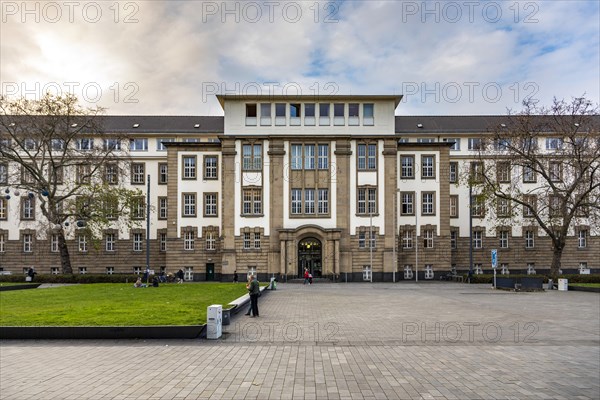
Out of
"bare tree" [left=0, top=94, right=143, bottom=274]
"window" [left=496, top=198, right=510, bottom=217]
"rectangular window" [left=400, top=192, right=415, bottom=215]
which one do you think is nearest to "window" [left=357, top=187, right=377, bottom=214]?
"rectangular window" [left=400, top=192, right=415, bottom=215]

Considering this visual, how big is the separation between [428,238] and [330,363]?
1888 inches

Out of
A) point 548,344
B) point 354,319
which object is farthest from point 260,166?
point 548,344

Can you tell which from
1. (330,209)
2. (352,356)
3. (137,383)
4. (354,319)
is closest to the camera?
(137,383)

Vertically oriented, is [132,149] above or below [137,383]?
above

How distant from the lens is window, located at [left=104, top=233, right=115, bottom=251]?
206ft

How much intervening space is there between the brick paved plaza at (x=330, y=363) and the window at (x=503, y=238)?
4499cm

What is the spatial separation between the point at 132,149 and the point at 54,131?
58.4 feet

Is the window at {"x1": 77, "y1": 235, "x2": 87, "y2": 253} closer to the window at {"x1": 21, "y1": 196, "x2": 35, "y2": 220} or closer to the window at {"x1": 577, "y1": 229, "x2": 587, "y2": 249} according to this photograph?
the window at {"x1": 21, "y1": 196, "x2": 35, "y2": 220}

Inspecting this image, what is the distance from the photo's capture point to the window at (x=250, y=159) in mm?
55781

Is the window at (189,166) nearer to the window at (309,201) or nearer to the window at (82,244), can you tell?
the window at (309,201)

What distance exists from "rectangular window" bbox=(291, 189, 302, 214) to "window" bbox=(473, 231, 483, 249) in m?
23.1

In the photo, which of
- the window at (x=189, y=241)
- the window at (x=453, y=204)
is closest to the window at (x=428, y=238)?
the window at (x=453, y=204)

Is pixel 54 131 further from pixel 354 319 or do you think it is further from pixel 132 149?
pixel 354 319

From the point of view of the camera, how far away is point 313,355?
1317 centimetres
